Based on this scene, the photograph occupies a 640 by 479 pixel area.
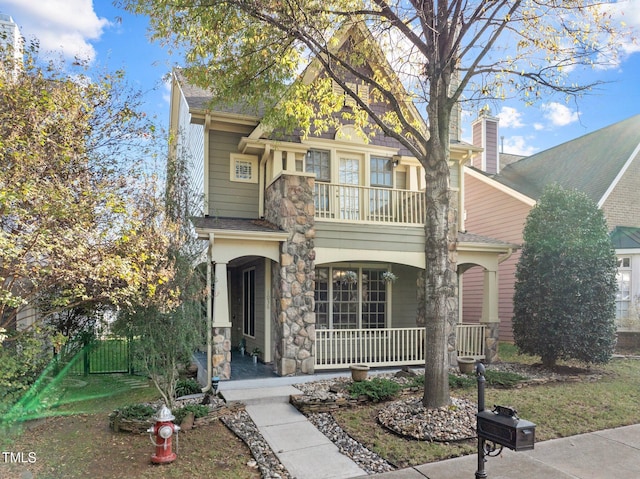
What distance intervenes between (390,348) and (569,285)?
398cm

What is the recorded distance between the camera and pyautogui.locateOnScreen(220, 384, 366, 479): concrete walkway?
458 cm

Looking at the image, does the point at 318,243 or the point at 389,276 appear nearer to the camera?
the point at 318,243

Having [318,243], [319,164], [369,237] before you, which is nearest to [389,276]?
[369,237]

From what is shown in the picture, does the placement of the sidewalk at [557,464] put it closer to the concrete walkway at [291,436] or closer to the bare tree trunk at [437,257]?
the concrete walkway at [291,436]

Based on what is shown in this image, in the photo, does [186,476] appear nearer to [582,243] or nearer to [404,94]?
[404,94]

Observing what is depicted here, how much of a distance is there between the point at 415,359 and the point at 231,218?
526 centimetres

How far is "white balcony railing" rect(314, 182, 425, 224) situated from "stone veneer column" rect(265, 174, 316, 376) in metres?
0.99

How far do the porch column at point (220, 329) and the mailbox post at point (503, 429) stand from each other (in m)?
4.96

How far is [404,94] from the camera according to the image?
8.58 meters

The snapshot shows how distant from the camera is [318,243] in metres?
9.01

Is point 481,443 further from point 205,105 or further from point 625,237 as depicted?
point 625,237

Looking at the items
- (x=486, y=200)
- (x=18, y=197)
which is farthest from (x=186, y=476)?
(x=486, y=200)

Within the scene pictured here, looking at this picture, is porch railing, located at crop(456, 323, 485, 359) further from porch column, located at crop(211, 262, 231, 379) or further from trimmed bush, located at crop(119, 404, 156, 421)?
trimmed bush, located at crop(119, 404, 156, 421)

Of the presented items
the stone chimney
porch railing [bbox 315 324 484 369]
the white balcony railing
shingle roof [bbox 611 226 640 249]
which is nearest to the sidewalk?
porch railing [bbox 315 324 484 369]
